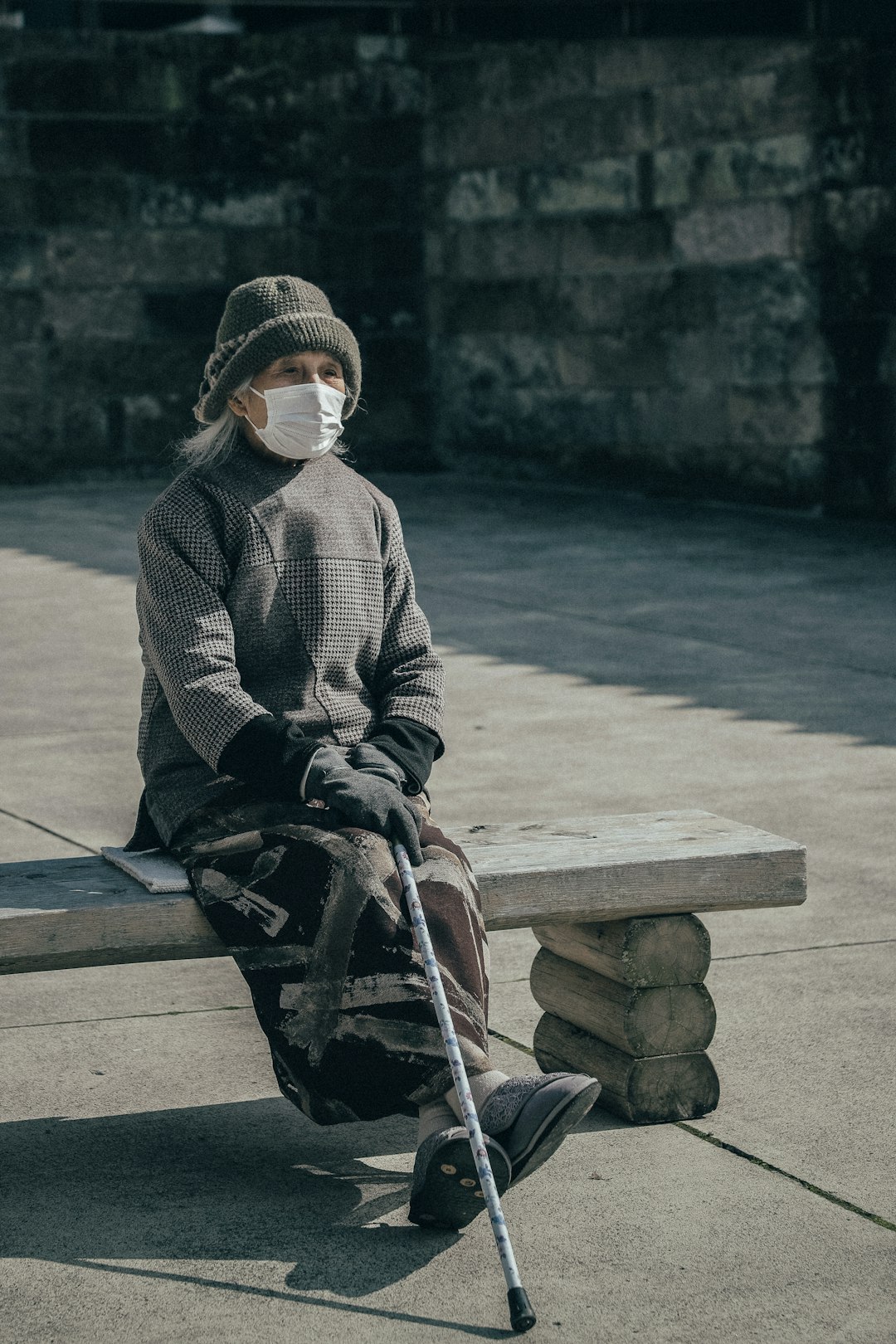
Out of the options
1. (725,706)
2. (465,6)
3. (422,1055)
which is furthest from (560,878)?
(465,6)

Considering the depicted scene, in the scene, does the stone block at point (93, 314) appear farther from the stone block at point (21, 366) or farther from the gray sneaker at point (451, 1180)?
the gray sneaker at point (451, 1180)

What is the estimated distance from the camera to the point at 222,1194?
3.31 meters

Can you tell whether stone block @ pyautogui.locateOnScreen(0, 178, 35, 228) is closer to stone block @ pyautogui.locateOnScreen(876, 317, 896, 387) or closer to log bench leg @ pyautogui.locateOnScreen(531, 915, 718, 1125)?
stone block @ pyautogui.locateOnScreen(876, 317, 896, 387)

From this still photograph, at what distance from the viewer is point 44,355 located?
13.1 metres

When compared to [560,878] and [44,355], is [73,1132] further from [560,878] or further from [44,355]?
[44,355]

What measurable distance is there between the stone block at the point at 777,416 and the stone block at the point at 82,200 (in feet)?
13.6

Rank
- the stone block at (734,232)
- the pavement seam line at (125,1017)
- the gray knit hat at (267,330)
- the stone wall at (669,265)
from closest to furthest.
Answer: the gray knit hat at (267,330) < the pavement seam line at (125,1017) < the stone wall at (669,265) < the stone block at (734,232)

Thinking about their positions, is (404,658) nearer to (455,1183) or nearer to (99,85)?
(455,1183)

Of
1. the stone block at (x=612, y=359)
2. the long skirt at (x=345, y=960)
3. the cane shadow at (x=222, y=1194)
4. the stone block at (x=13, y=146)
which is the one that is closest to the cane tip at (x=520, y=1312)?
the cane shadow at (x=222, y=1194)

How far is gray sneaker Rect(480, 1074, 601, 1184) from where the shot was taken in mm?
3133

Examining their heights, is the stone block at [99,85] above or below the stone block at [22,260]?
above

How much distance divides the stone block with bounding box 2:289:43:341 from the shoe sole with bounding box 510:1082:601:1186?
10612mm

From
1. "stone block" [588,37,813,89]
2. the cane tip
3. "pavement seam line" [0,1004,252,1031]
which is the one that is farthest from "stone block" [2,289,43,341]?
the cane tip

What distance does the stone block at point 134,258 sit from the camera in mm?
13078
